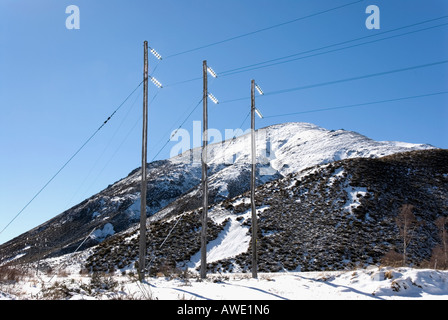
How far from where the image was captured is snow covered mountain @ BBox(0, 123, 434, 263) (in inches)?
3536

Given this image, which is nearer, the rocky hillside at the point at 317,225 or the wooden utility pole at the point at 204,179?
the wooden utility pole at the point at 204,179

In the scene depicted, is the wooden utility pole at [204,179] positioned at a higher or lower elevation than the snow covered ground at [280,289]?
higher

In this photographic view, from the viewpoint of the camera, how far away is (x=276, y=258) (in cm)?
3469

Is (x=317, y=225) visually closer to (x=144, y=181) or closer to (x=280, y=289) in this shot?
(x=280, y=289)

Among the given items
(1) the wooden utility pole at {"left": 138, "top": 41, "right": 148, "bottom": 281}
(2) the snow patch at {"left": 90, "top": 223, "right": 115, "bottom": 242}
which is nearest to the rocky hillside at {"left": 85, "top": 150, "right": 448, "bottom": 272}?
(1) the wooden utility pole at {"left": 138, "top": 41, "right": 148, "bottom": 281}

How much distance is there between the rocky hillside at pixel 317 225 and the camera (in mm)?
34531

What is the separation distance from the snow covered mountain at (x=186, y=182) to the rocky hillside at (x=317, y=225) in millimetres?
28486

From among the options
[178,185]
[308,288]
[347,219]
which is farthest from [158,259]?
[178,185]

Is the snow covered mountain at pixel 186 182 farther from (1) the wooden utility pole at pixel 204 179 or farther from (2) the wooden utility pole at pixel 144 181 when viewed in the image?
(2) the wooden utility pole at pixel 144 181

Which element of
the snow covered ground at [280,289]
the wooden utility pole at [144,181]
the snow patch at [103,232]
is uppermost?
the wooden utility pole at [144,181]

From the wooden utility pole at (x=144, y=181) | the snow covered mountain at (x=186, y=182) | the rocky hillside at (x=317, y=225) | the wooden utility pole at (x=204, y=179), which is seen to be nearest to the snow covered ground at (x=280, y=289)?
the wooden utility pole at (x=144, y=181)

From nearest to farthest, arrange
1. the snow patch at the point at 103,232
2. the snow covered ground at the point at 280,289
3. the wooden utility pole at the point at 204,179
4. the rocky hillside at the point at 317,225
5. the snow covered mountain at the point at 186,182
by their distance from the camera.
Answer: the snow covered ground at the point at 280,289 → the wooden utility pole at the point at 204,179 → the rocky hillside at the point at 317,225 → the snow patch at the point at 103,232 → the snow covered mountain at the point at 186,182

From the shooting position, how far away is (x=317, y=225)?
40.6 m

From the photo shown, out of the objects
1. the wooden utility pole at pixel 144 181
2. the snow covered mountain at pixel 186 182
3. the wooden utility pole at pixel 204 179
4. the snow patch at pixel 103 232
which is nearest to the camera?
the wooden utility pole at pixel 144 181
